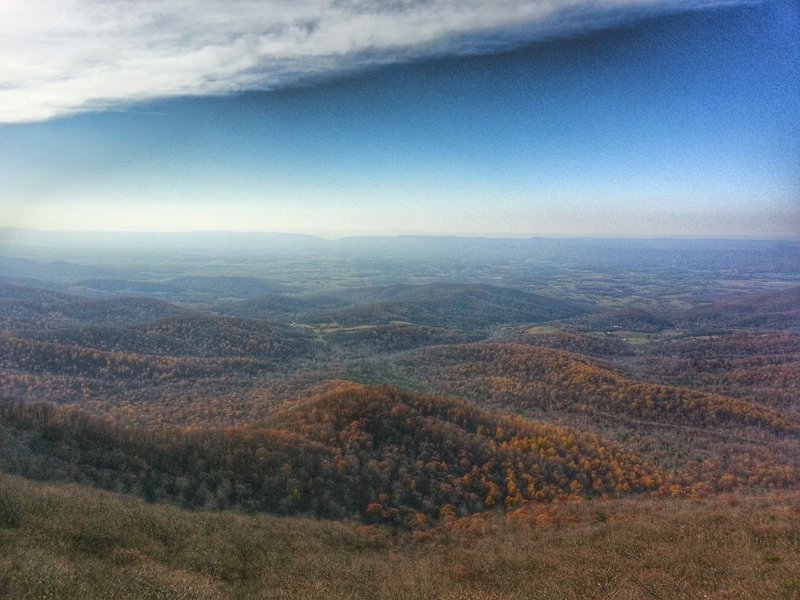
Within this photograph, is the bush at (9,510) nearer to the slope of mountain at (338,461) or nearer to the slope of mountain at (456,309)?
the slope of mountain at (338,461)

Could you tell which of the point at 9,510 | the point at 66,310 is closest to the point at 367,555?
the point at 9,510

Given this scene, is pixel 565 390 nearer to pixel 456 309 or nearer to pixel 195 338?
pixel 195 338

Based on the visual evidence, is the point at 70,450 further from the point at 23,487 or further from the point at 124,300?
the point at 124,300

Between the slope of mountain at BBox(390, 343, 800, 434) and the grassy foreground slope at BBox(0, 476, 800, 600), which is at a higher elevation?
the grassy foreground slope at BBox(0, 476, 800, 600)

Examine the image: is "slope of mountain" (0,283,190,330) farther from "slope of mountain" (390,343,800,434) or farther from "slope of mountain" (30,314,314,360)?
"slope of mountain" (390,343,800,434)

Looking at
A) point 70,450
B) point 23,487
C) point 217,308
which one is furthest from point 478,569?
point 217,308

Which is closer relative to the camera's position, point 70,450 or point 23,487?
point 23,487

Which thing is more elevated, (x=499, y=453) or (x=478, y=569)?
(x=478, y=569)

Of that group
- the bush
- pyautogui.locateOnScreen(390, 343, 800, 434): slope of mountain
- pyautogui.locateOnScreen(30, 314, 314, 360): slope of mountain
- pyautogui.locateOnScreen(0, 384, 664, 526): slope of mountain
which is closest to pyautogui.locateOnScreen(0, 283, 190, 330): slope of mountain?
pyautogui.locateOnScreen(30, 314, 314, 360): slope of mountain
